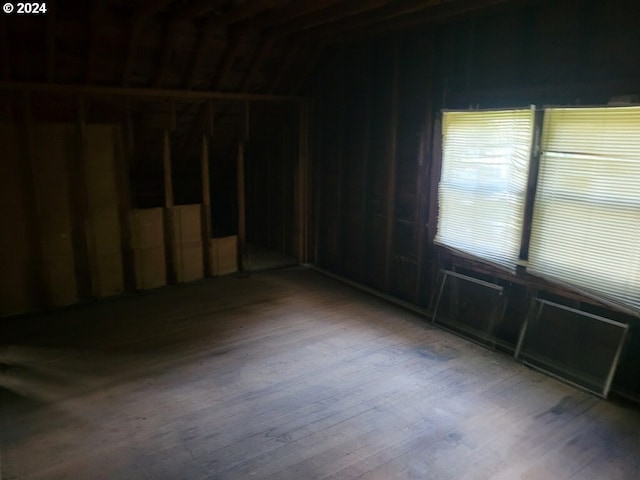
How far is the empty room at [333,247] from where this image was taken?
2762 mm

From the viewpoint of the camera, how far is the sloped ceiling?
12.0ft

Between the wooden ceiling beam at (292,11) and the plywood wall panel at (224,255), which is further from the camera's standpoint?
the plywood wall panel at (224,255)

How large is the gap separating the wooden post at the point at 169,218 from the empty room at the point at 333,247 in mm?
26

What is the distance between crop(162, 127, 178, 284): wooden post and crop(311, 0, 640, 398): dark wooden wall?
183 centimetres

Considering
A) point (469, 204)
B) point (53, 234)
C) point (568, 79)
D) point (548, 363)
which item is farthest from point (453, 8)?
point (53, 234)

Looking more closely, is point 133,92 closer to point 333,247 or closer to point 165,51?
point 165,51

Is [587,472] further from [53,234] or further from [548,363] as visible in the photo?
[53,234]

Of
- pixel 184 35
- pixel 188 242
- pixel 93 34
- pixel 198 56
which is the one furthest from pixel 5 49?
pixel 188 242

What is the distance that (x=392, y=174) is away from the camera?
4.85 m

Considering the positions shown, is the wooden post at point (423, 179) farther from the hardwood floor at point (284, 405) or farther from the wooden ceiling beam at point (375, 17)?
the wooden ceiling beam at point (375, 17)

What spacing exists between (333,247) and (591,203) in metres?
3.24

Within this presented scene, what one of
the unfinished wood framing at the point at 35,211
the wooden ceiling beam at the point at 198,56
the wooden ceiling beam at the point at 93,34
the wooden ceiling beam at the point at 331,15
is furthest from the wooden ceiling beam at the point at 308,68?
the unfinished wood framing at the point at 35,211

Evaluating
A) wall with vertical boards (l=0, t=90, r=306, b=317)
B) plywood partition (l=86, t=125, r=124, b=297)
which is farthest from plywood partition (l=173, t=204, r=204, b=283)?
plywood partition (l=86, t=125, r=124, b=297)

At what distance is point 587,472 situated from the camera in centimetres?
246
